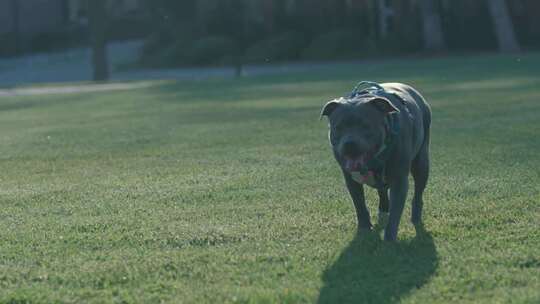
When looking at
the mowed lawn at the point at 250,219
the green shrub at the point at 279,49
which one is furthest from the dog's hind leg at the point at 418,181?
the green shrub at the point at 279,49

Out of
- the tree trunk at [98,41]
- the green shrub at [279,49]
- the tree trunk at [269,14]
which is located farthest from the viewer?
the tree trunk at [269,14]

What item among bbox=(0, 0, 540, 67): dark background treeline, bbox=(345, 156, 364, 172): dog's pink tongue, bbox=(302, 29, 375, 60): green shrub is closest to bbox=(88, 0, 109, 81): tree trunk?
bbox=(0, 0, 540, 67): dark background treeline

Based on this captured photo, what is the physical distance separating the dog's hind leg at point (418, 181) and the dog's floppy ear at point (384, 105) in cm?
89

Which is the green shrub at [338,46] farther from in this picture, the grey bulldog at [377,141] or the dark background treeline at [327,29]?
the grey bulldog at [377,141]

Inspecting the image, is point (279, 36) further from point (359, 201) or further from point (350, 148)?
point (350, 148)

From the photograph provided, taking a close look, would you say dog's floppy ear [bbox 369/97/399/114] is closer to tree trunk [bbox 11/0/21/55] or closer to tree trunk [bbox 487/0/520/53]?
tree trunk [bbox 487/0/520/53]

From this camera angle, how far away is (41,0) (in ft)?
187

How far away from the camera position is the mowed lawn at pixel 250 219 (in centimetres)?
534

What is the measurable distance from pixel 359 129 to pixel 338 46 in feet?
124

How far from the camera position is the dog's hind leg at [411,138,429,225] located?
6902 mm

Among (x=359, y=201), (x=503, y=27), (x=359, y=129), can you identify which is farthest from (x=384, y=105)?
(x=503, y=27)

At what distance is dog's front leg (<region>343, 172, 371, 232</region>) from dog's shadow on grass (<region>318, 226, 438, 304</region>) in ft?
0.43

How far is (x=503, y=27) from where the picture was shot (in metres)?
40.2

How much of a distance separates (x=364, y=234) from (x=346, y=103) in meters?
0.92
